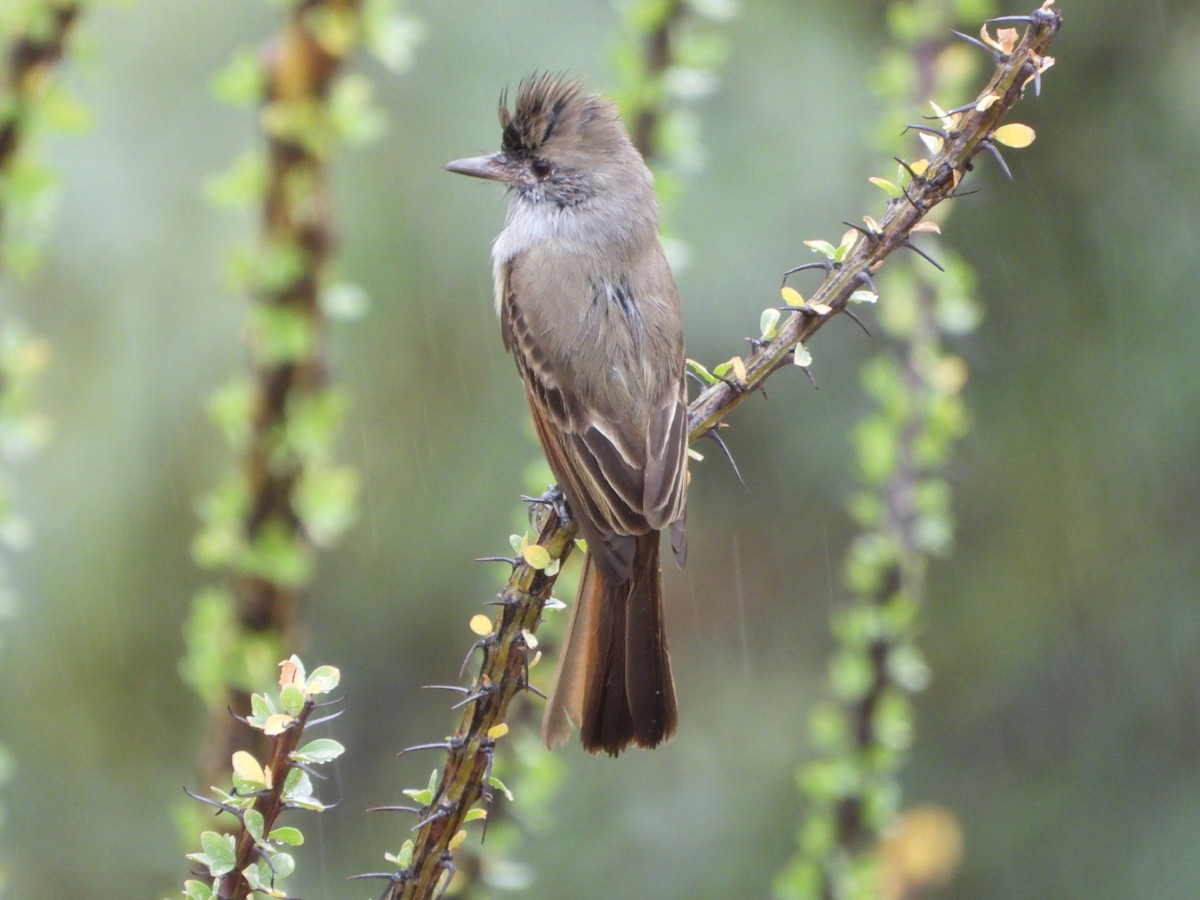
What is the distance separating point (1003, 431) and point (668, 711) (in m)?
2.66

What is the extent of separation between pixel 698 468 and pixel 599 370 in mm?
1551

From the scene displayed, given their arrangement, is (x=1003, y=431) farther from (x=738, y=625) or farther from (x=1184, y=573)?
(x=738, y=625)

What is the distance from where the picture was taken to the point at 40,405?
450 cm

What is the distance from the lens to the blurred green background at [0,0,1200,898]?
14.6ft

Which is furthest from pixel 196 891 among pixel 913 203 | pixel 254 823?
pixel 913 203

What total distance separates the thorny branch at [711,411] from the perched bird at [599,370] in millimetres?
475

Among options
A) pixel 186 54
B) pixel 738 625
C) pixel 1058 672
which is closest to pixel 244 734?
pixel 186 54

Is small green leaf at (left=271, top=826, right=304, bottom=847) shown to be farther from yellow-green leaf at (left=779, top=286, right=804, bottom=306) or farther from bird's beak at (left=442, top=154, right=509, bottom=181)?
bird's beak at (left=442, top=154, right=509, bottom=181)

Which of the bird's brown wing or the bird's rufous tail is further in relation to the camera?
the bird's brown wing

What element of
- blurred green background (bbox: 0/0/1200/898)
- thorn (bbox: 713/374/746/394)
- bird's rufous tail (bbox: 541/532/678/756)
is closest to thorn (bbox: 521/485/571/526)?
bird's rufous tail (bbox: 541/532/678/756)

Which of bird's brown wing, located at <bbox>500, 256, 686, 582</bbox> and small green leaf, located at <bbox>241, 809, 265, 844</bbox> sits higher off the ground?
Answer: bird's brown wing, located at <bbox>500, 256, 686, 582</bbox>

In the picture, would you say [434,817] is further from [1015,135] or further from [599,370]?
[599,370]

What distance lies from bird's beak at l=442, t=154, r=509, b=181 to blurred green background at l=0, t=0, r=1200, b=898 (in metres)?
0.52

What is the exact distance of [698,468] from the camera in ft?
16.4
